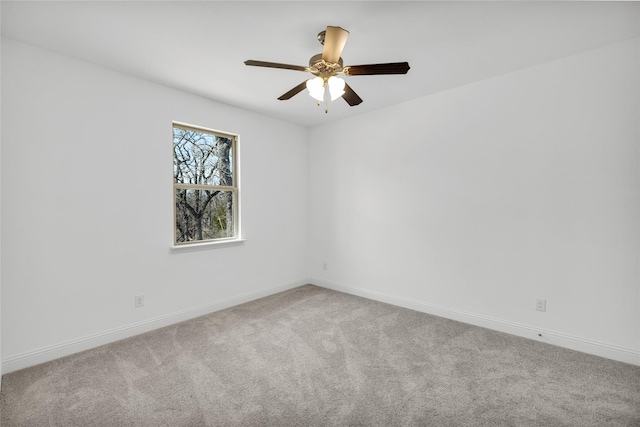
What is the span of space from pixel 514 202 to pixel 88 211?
3843 millimetres

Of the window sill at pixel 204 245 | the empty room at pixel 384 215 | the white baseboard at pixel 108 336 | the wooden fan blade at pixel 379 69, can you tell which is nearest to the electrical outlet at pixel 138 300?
the empty room at pixel 384 215

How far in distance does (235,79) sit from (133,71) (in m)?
0.90

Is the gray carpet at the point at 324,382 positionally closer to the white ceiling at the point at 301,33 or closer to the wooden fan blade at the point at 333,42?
the wooden fan blade at the point at 333,42

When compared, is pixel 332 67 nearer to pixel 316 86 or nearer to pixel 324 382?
pixel 316 86

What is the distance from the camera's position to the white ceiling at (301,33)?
1937 millimetres

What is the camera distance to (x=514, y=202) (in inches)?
114

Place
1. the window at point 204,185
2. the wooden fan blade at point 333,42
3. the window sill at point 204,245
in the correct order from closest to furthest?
the wooden fan blade at point 333,42 < the window sill at point 204,245 < the window at point 204,185

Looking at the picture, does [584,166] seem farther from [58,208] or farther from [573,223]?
[58,208]

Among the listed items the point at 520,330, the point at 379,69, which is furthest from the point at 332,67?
the point at 520,330

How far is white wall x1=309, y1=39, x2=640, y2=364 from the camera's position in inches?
95.5

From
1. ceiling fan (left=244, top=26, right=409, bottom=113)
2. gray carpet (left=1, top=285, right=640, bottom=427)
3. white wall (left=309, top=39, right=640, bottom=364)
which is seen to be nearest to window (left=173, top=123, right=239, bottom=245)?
gray carpet (left=1, top=285, right=640, bottom=427)

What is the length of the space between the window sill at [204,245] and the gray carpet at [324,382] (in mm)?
804

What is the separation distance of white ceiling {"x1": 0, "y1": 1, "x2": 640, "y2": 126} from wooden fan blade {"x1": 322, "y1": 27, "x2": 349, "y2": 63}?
0.86 feet

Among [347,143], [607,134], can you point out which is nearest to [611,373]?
[607,134]
